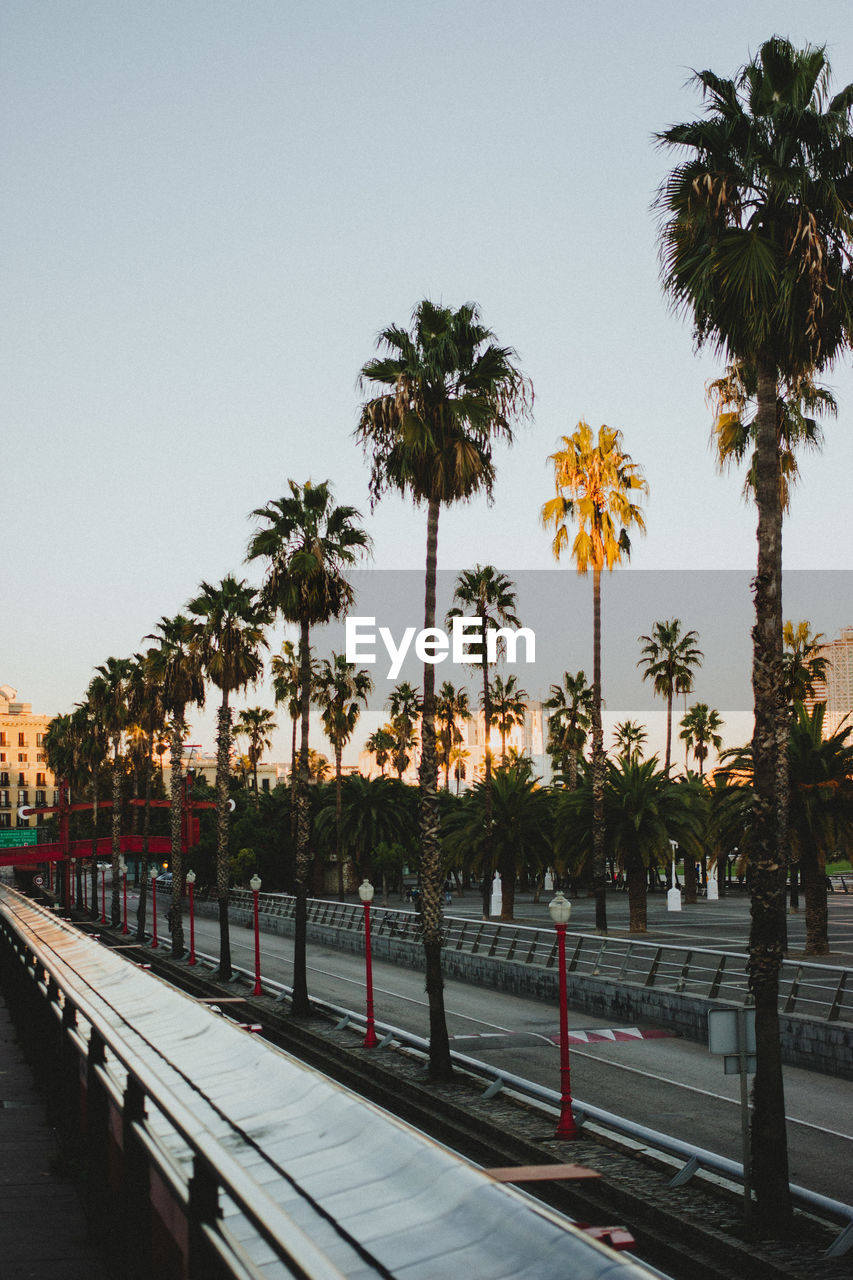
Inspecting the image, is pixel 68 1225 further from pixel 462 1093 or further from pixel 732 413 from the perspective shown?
pixel 732 413

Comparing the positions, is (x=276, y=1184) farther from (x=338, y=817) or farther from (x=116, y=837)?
(x=116, y=837)

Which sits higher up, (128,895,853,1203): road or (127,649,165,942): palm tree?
(127,649,165,942): palm tree

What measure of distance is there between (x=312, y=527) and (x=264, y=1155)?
26824mm

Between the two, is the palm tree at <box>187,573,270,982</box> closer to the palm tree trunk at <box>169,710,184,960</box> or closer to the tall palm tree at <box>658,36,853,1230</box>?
the palm tree trunk at <box>169,710,184,960</box>

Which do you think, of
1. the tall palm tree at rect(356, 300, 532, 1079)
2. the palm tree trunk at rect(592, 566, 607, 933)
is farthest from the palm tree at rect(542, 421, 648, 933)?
the tall palm tree at rect(356, 300, 532, 1079)

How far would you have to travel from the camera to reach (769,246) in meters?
14.6

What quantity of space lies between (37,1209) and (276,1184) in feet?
11.3

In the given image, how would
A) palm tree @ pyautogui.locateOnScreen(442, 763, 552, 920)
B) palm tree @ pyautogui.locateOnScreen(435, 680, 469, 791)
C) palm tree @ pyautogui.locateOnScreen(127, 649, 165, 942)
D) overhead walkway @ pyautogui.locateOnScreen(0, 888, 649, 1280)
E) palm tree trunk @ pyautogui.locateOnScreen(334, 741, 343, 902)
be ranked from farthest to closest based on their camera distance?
palm tree @ pyautogui.locateOnScreen(435, 680, 469, 791) → palm tree trunk @ pyautogui.locateOnScreen(334, 741, 343, 902) → palm tree @ pyautogui.locateOnScreen(127, 649, 165, 942) → palm tree @ pyautogui.locateOnScreen(442, 763, 552, 920) → overhead walkway @ pyautogui.locateOnScreen(0, 888, 649, 1280)

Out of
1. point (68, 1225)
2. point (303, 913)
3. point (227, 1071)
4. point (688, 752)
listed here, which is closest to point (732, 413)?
point (227, 1071)

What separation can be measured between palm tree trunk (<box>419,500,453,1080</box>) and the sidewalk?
941 centimetres

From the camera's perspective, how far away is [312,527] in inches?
1283

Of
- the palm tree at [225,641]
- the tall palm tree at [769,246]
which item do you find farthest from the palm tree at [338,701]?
the tall palm tree at [769,246]

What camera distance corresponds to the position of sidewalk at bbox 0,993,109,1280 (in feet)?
23.9

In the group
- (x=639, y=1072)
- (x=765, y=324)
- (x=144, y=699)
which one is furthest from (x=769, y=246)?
(x=144, y=699)
